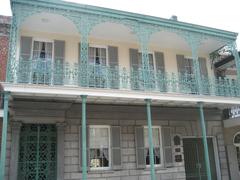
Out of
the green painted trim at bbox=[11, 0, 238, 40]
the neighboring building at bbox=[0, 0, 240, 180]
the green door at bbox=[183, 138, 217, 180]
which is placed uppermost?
the green painted trim at bbox=[11, 0, 238, 40]

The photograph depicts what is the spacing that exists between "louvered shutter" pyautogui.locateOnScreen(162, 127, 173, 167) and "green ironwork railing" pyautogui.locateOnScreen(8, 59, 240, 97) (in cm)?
188

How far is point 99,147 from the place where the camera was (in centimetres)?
1138

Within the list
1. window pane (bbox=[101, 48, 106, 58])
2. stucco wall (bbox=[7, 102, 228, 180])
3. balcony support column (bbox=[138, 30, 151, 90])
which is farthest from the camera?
window pane (bbox=[101, 48, 106, 58])

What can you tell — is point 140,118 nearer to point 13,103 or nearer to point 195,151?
point 195,151

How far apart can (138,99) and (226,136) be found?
5945 millimetres

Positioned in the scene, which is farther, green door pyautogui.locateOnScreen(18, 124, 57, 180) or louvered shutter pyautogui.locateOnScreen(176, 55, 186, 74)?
louvered shutter pyautogui.locateOnScreen(176, 55, 186, 74)

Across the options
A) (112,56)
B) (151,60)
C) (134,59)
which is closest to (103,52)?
(112,56)

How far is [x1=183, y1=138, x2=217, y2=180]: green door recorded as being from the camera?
13.0 m

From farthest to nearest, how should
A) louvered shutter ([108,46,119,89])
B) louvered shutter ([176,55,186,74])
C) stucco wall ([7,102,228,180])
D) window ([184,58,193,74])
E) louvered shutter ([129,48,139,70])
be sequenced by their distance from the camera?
window ([184,58,193,74]), louvered shutter ([176,55,186,74]), louvered shutter ([129,48,139,70]), louvered shutter ([108,46,119,89]), stucco wall ([7,102,228,180])

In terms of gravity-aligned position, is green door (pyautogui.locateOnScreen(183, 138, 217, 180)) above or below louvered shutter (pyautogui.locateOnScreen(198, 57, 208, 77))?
below

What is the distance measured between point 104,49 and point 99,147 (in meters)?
4.17

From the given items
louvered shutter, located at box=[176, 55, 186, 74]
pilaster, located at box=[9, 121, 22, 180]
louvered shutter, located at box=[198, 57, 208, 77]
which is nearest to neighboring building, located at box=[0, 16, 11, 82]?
pilaster, located at box=[9, 121, 22, 180]

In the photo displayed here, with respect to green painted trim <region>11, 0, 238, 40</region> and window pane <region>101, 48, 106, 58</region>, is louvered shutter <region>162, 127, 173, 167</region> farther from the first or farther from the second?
green painted trim <region>11, 0, 238, 40</region>

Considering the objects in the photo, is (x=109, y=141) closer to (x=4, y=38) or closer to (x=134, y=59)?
(x=134, y=59)
